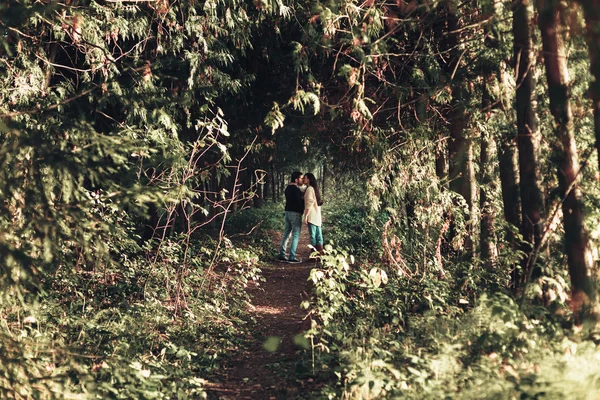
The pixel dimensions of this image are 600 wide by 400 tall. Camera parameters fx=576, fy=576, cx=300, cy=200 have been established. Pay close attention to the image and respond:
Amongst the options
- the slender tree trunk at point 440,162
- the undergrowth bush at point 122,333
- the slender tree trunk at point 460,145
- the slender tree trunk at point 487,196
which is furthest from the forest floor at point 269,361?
the slender tree trunk at point 440,162

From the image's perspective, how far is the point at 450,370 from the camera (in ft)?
15.6

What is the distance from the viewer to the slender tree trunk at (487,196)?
27.9 feet

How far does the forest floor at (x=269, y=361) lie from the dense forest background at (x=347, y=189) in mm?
252

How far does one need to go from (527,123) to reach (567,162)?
704mm

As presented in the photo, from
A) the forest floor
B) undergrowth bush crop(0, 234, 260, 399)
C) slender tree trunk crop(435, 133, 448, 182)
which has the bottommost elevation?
the forest floor

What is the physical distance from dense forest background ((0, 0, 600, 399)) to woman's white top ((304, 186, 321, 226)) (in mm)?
1170

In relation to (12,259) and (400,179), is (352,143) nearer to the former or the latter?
(400,179)

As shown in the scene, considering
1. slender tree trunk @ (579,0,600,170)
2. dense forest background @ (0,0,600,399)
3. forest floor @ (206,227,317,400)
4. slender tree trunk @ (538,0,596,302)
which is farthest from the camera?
forest floor @ (206,227,317,400)

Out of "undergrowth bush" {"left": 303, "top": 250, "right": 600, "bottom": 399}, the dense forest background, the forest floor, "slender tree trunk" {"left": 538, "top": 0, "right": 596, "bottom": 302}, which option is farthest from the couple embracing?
"slender tree trunk" {"left": 538, "top": 0, "right": 596, "bottom": 302}

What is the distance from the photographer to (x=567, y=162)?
18.2ft

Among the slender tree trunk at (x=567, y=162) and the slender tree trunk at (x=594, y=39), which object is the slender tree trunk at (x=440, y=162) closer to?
the slender tree trunk at (x=567, y=162)

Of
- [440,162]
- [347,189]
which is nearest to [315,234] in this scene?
[347,189]

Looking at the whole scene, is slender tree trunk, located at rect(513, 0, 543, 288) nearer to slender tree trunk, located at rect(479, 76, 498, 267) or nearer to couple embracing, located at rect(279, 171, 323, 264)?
slender tree trunk, located at rect(479, 76, 498, 267)

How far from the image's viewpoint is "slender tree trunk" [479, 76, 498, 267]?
8.52 metres
